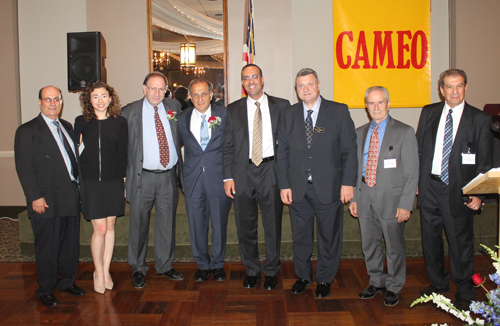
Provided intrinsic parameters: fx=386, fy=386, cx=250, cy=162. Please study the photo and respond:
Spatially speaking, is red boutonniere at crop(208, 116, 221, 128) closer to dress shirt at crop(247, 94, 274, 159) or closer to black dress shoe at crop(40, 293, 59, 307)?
dress shirt at crop(247, 94, 274, 159)

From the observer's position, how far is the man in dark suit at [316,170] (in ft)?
10.0

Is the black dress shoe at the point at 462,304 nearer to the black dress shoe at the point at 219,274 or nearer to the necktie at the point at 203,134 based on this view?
the black dress shoe at the point at 219,274

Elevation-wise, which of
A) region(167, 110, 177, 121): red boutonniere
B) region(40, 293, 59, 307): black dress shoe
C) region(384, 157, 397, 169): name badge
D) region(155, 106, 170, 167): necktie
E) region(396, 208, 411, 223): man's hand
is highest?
region(167, 110, 177, 121): red boutonniere

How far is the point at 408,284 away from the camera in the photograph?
133 inches

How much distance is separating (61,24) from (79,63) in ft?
5.70

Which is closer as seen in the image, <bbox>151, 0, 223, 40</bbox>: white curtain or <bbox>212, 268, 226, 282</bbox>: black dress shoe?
<bbox>212, 268, 226, 282</bbox>: black dress shoe

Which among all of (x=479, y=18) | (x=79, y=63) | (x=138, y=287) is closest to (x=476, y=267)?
(x=138, y=287)

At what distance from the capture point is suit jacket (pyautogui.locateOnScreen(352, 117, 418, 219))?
2918 millimetres

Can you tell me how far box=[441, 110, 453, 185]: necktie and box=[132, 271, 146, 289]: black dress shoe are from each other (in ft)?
8.63

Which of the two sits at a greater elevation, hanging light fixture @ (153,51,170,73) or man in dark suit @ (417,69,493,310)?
hanging light fixture @ (153,51,170,73)

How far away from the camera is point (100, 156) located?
316 centimetres

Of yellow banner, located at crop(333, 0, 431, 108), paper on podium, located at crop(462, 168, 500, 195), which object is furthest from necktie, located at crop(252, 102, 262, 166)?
yellow banner, located at crop(333, 0, 431, 108)

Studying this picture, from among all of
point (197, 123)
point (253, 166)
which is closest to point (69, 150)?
point (197, 123)

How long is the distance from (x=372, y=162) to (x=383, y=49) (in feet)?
10.0
